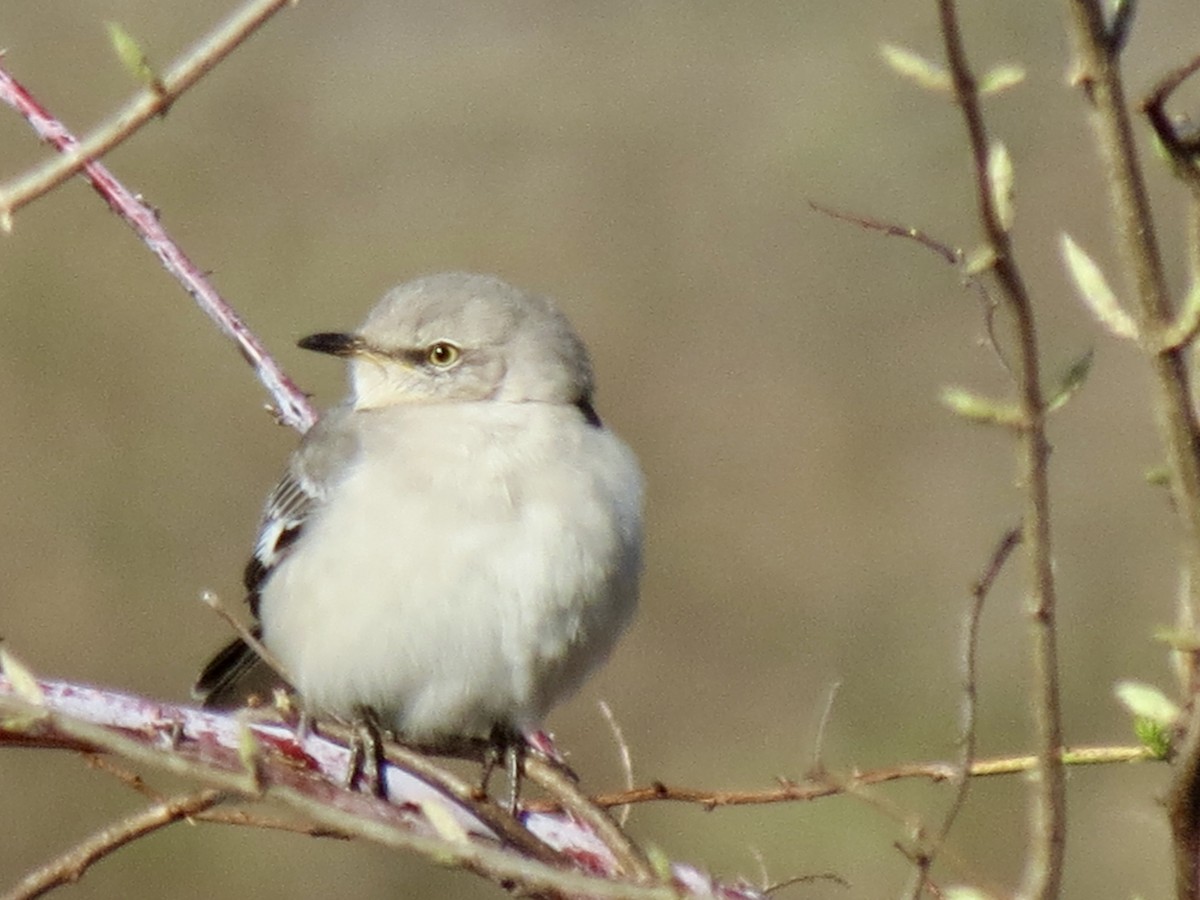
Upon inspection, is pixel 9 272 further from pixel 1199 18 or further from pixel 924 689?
pixel 1199 18

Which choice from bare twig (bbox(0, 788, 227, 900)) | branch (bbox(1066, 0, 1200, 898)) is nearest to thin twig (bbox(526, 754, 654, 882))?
bare twig (bbox(0, 788, 227, 900))

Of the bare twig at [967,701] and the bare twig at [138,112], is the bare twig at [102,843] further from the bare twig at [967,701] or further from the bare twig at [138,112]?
the bare twig at [138,112]

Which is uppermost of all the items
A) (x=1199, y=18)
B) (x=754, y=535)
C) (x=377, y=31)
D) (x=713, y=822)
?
(x=377, y=31)

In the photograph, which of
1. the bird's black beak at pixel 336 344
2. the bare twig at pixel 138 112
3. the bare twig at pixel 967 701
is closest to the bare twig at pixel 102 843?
the bare twig at pixel 967 701

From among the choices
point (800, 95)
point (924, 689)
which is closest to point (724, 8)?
point (800, 95)

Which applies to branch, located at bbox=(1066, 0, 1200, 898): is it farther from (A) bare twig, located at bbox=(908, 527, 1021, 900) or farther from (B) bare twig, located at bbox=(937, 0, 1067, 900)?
(A) bare twig, located at bbox=(908, 527, 1021, 900)
